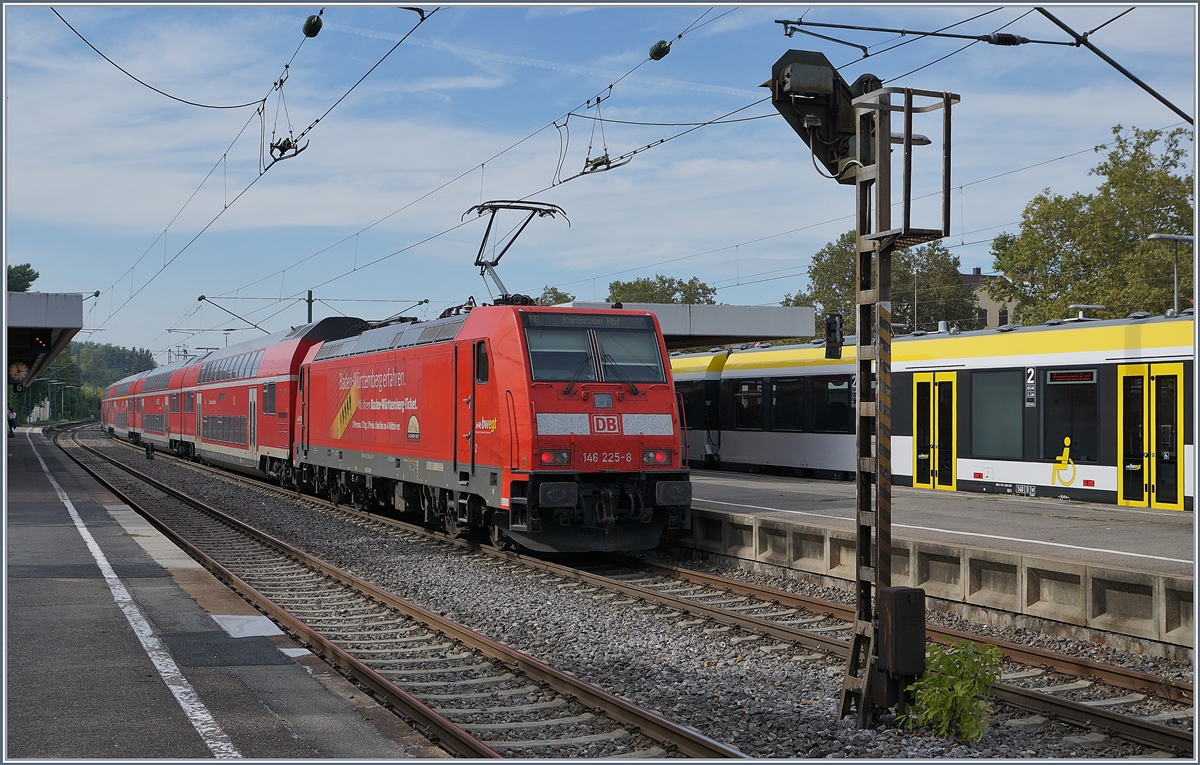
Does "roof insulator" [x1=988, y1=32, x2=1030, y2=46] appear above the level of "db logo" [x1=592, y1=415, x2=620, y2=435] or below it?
above

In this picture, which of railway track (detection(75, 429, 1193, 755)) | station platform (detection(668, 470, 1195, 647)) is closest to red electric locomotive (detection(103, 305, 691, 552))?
railway track (detection(75, 429, 1193, 755))

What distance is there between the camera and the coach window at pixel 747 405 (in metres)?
25.2

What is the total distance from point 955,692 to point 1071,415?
11481 mm

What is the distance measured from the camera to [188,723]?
6395 millimetres

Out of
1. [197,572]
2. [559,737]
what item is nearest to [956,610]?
[559,737]

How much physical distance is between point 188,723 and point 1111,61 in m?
11.1

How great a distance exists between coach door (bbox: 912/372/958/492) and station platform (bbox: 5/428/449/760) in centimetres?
1262

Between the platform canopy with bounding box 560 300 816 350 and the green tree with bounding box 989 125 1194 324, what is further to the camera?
the green tree with bounding box 989 125 1194 324

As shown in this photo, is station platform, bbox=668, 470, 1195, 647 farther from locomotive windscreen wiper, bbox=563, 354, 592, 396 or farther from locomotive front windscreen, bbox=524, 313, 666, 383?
locomotive windscreen wiper, bbox=563, 354, 592, 396

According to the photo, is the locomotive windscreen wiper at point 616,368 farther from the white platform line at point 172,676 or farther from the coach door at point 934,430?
the coach door at point 934,430

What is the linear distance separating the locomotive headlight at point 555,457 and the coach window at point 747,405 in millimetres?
12412

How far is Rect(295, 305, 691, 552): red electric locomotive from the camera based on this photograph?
13.2m

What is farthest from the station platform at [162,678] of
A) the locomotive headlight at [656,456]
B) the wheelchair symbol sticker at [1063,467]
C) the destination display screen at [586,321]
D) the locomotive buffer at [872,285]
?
the wheelchair symbol sticker at [1063,467]

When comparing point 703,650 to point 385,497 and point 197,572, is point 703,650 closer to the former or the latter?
point 197,572
